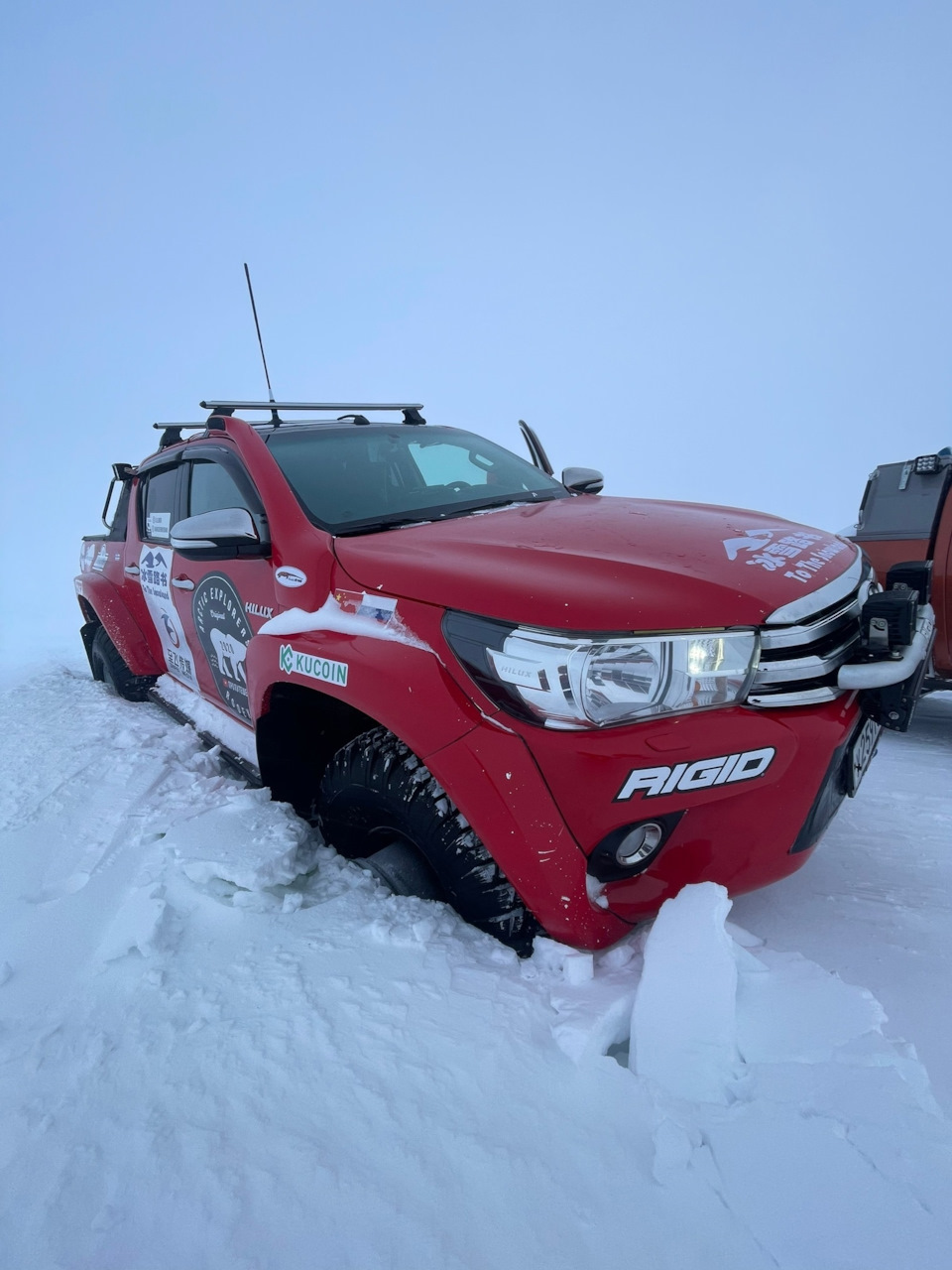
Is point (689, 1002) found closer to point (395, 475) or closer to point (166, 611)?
point (395, 475)

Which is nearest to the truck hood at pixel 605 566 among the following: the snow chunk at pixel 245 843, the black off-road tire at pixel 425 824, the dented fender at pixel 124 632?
the black off-road tire at pixel 425 824

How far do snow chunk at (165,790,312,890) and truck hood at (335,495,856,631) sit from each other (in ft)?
2.69

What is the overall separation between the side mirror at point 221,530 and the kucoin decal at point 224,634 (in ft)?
0.99

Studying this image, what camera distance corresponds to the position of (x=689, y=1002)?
133 centimetres

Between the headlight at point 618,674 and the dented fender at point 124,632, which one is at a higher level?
the headlight at point 618,674

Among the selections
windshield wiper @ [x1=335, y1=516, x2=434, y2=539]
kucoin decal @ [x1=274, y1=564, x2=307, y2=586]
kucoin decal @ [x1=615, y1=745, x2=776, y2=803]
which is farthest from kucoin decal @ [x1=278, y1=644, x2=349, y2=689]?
kucoin decal @ [x1=615, y1=745, x2=776, y2=803]

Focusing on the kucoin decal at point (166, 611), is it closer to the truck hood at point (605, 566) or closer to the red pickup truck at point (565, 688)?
the red pickup truck at point (565, 688)

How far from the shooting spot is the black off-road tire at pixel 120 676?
4016 millimetres

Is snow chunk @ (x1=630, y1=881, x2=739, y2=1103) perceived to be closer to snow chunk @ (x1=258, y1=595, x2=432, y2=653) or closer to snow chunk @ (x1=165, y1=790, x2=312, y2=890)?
snow chunk @ (x1=258, y1=595, x2=432, y2=653)

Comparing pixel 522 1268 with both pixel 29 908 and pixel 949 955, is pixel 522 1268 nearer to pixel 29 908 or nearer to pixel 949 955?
pixel 949 955

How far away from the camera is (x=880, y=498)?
4.32 m

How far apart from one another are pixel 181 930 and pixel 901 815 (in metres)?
2.50

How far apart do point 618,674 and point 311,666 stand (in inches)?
34.8

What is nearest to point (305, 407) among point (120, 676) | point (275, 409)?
point (275, 409)
